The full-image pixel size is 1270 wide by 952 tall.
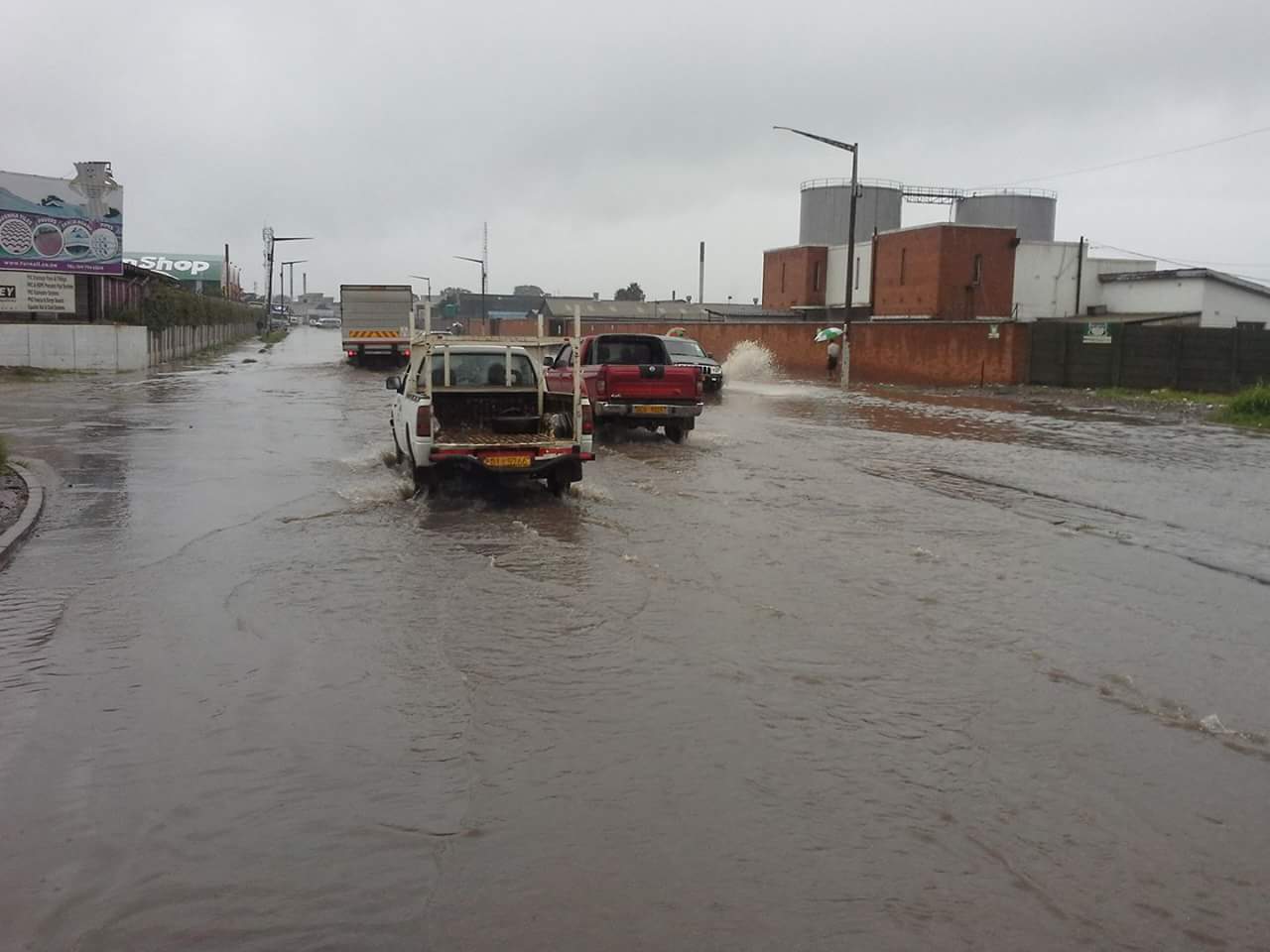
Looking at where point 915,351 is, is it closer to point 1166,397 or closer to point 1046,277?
point 1166,397

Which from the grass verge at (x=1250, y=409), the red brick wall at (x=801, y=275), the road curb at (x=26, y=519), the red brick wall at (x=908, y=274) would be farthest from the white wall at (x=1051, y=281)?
the road curb at (x=26, y=519)

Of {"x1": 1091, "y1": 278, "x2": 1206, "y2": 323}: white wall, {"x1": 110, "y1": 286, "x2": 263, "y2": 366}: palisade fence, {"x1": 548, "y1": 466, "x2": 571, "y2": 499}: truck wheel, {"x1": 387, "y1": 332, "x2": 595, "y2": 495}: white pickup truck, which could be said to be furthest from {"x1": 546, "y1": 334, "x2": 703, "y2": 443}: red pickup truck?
{"x1": 1091, "y1": 278, "x2": 1206, "y2": 323}: white wall

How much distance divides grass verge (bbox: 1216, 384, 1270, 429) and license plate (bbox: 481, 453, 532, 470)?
16914mm

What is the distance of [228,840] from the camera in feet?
14.5

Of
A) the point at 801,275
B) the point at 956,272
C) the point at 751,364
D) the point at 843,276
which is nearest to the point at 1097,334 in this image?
the point at 751,364

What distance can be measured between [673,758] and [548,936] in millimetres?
1582

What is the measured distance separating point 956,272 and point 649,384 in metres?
38.8

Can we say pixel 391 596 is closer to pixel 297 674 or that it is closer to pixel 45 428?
pixel 297 674

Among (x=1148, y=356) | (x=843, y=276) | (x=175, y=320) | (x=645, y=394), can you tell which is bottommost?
(x=645, y=394)

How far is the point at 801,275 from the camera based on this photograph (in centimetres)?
6600

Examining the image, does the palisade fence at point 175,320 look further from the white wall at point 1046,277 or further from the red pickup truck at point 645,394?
the white wall at point 1046,277

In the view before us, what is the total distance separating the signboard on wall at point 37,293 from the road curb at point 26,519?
23301 mm

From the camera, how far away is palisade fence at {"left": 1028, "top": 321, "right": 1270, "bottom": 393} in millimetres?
28375

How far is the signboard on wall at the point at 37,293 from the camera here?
3366 cm
